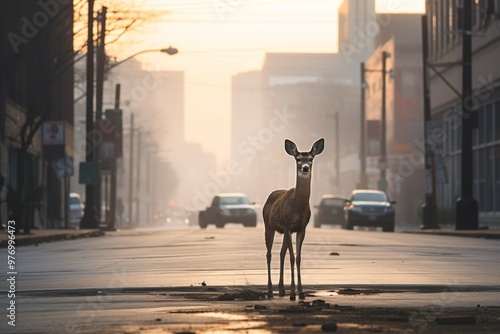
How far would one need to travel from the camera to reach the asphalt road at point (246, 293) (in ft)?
36.1

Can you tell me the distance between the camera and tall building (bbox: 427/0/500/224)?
56.7 m

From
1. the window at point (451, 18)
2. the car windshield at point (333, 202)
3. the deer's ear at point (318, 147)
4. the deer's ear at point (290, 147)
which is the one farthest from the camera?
the window at point (451, 18)

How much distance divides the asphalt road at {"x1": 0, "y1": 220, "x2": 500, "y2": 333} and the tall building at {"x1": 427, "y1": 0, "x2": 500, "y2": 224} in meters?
26.8

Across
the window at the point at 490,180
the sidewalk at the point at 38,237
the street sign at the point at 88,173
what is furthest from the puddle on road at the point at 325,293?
the window at the point at 490,180

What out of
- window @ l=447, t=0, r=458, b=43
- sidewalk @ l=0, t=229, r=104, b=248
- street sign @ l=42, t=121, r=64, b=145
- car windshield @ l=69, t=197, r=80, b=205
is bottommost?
sidewalk @ l=0, t=229, r=104, b=248

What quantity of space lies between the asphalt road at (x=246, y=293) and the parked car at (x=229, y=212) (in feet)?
117

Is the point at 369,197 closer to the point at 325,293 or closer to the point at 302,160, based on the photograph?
the point at 325,293

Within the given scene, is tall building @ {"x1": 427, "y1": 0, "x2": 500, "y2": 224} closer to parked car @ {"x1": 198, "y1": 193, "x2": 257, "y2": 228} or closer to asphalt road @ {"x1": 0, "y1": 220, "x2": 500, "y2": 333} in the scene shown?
parked car @ {"x1": 198, "y1": 193, "x2": 257, "y2": 228}

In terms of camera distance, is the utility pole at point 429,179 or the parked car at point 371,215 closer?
the parked car at point 371,215

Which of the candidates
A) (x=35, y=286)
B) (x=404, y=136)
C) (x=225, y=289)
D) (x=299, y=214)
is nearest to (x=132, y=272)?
(x=35, y=286)

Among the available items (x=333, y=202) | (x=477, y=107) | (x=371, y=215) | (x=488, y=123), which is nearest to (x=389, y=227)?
(x=371, y=215)

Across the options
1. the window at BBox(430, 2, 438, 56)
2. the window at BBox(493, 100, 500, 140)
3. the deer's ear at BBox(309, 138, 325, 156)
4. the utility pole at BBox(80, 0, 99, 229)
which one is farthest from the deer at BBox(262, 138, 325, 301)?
the window at BBox(430, 2, 438, 56)

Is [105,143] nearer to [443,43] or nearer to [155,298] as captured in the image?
[443,43]

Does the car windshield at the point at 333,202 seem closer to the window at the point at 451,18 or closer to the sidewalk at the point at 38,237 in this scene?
the window at the point at 451,18
